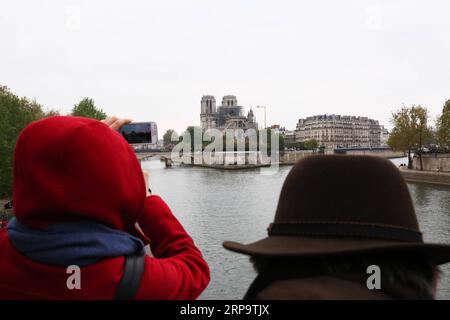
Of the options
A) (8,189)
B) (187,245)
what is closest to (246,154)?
(8,189)

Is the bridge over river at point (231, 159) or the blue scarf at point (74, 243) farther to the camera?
the bridge over river at point (231, 159)

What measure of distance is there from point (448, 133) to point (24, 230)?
40671 millimetres

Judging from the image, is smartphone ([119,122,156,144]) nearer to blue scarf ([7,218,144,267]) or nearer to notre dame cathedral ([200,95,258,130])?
blue scarf ([7,218,144,267])

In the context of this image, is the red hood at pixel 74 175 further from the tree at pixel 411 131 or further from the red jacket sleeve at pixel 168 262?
the tree at pixel 411 131

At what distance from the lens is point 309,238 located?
118cm

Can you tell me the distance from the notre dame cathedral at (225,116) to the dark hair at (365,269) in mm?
119742

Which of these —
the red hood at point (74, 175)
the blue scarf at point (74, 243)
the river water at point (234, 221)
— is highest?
the red hood at point (74, 175)

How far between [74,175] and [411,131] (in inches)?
1848

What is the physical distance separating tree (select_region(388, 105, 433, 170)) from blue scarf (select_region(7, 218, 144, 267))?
152 ft

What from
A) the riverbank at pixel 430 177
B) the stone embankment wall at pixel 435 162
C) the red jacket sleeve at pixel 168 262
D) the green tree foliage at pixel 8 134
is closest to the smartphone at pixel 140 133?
the red jacket sleeve at pixel 168 262

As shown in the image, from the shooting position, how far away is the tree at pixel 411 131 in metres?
43.4

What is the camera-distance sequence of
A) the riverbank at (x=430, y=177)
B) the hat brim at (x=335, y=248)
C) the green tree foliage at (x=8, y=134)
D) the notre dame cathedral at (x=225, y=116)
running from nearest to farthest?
1. the hat brim at (x=335, y=248)
2. the green tree foliage at (x=8, y=134)
3. the riverbank at (x=430, y=177)
4. the notre dame cathedral at (x=225, y=116)
